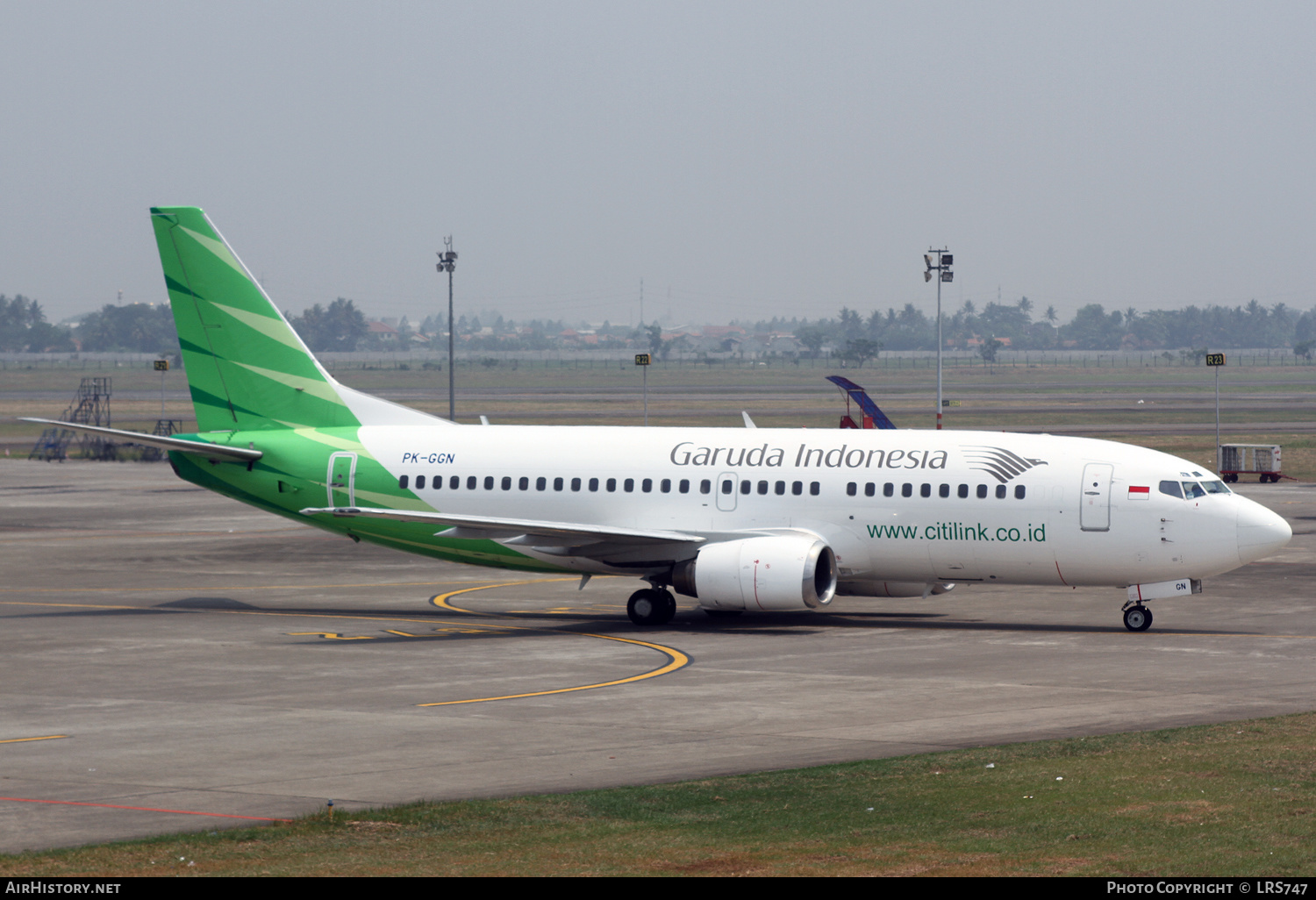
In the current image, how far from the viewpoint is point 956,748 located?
22203 mm

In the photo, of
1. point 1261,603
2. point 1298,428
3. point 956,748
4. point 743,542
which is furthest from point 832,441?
point 1298,428

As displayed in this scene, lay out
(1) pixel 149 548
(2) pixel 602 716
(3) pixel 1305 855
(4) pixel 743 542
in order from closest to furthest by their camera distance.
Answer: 1. (3) pixel 1305 855
2. (2) pixel 602 716
3. (4) pixel 743 542
4. (1) pixel 149 548

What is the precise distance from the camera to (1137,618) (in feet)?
113

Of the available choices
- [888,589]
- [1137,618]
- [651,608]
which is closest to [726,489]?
[651,608]

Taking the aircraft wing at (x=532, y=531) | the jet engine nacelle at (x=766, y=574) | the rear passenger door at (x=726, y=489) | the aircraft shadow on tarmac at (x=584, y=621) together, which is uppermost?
the rear passenger door at (x=726, y=489)

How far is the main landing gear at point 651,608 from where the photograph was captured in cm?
3644

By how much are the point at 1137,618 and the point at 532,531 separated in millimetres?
13539

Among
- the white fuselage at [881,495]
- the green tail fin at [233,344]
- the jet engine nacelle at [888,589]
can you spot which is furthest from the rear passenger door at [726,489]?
the green tail fin at [233,344]

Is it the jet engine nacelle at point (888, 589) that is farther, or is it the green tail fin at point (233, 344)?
the green tail fin at point (233, 344)

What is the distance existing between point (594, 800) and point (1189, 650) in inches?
682

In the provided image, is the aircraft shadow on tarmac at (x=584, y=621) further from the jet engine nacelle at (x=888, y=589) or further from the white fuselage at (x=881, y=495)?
the white fuselage at (x=881, y=495)

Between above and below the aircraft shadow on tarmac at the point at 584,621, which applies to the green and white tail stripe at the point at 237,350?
above

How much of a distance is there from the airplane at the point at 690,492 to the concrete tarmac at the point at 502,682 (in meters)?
1.39

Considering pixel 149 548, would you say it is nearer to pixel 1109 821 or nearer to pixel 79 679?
pixel 79 679
